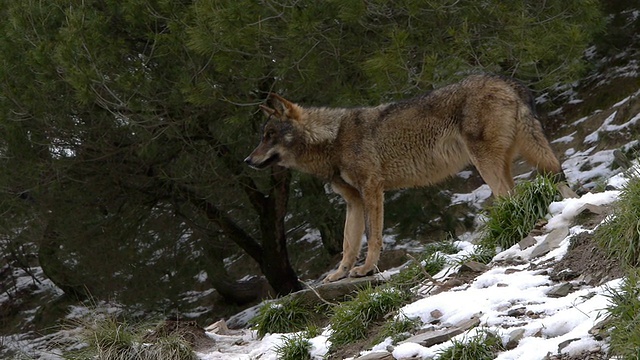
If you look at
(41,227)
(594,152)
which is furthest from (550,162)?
(41,227)

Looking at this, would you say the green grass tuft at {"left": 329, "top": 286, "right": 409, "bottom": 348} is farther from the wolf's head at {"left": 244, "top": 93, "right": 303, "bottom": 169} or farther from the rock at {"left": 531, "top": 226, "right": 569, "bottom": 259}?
the wolf's head at {"left": 244, "top": 93, "right": 303, "bottom": 169}

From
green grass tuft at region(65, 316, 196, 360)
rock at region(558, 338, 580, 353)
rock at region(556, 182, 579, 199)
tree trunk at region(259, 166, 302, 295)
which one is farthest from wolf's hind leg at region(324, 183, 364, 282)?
tree trunk at region(259, 166, 302, 295)

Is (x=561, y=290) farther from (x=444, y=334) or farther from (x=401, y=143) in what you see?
(x=401, y=143)

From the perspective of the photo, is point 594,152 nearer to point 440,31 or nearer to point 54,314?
point 440,31

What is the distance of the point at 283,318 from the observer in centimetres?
838

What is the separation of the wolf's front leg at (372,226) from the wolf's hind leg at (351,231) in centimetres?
39

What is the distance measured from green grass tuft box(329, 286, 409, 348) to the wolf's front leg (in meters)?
1.71

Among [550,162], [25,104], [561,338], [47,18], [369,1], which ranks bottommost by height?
[561,338]

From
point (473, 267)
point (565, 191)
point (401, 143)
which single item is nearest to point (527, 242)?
point (473, 267)

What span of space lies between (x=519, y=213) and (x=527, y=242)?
1.79 feet

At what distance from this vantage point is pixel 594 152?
47.7 feet

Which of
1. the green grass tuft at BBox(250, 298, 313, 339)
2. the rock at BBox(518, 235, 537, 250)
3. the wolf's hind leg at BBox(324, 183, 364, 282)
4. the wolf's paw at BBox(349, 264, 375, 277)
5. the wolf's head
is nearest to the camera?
the rock at BBox(518, 235, 537, 250)

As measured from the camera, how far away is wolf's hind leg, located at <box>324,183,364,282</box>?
9.40 metres

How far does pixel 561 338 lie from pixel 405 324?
5.13 feet
